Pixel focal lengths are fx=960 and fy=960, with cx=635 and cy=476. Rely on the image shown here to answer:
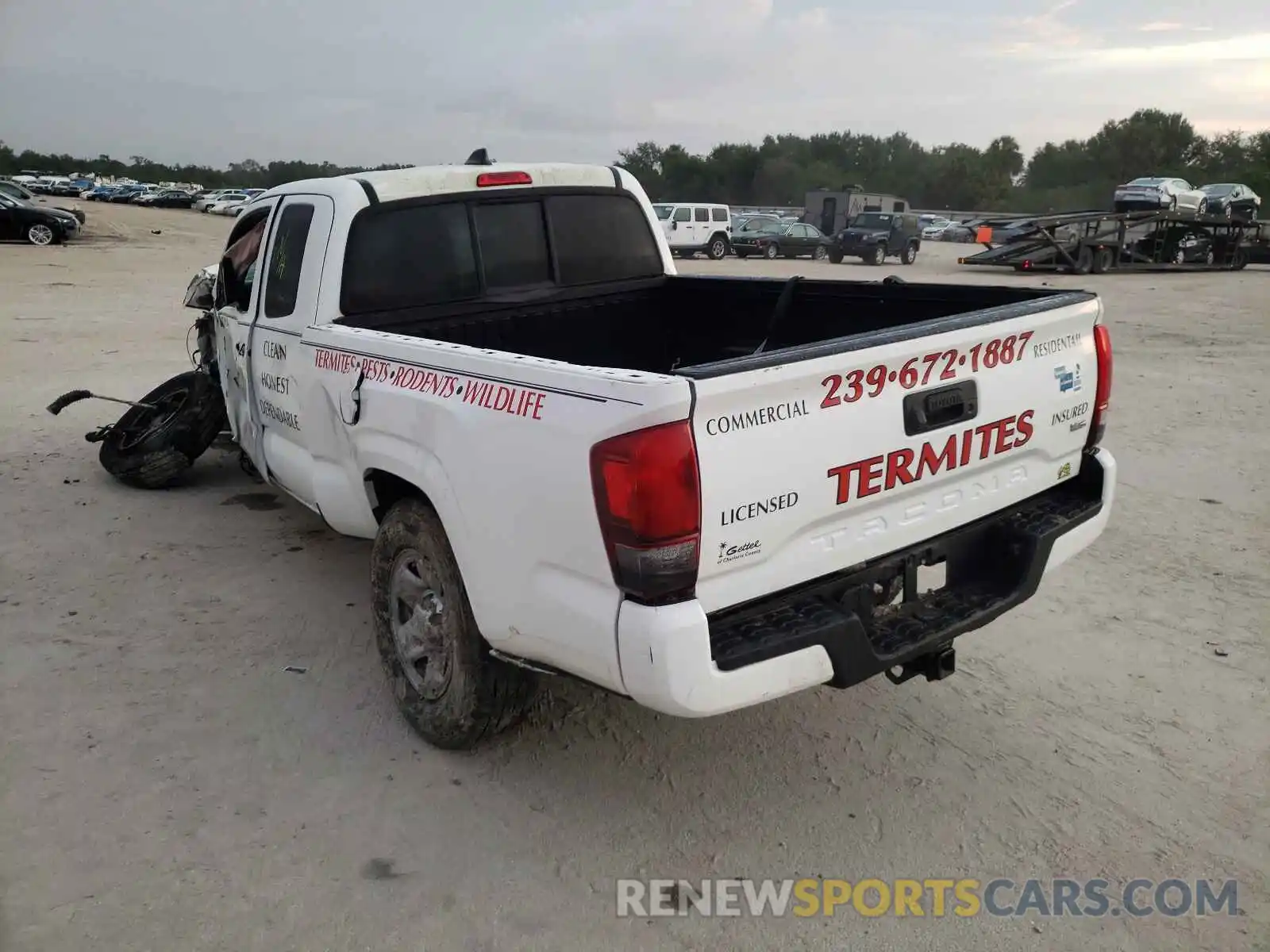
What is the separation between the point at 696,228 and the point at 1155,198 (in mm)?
14550

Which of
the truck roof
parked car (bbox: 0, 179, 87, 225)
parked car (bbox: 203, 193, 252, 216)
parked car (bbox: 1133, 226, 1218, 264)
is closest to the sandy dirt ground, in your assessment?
the truck roof

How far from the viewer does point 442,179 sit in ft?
15.0

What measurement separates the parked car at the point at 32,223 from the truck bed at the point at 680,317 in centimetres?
2907

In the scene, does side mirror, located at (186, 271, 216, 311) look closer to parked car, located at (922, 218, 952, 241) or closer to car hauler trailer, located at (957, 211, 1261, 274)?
car hauler trailer, located at (957, 211, 1261, 274)

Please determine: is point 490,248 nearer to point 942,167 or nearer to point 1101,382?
point 1101,382

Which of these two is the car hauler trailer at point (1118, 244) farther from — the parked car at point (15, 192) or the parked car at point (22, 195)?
the parked car at point (15, 192)

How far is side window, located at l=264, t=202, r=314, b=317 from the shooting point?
4453mm

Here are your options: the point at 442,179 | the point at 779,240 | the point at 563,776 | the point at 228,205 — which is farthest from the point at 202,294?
the point at 228,205

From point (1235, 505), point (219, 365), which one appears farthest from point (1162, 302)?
point (219, 365)

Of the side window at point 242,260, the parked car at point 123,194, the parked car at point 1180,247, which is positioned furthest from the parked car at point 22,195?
the parked car at point 123,194

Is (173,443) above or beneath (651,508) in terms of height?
beneath

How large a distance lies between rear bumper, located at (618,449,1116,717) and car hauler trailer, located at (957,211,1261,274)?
2330 centimetres

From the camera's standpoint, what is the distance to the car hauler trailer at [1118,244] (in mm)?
24547

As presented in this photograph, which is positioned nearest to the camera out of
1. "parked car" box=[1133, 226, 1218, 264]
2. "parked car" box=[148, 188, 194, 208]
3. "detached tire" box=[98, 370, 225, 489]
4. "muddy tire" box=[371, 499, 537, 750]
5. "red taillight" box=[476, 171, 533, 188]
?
"muddy tire" box=[371, 499, 537, 750]
